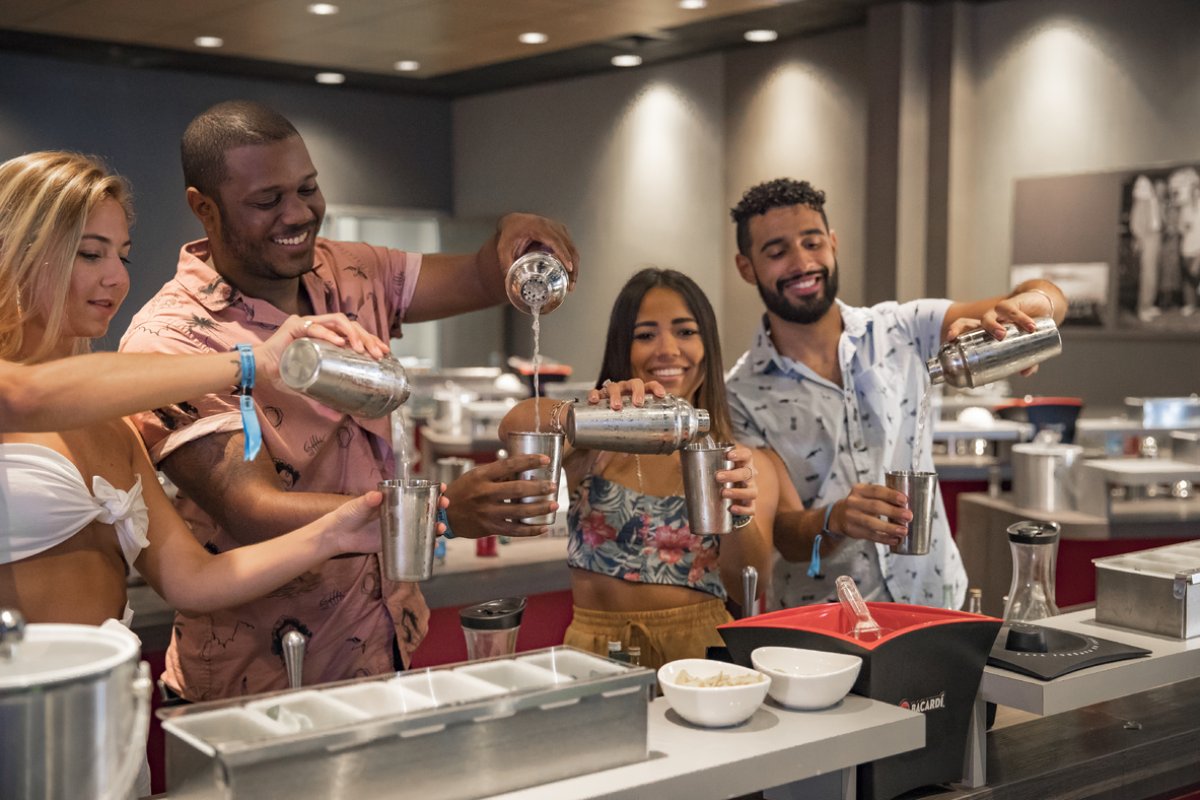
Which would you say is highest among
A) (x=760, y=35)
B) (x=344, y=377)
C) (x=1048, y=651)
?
(x=760, y=35)

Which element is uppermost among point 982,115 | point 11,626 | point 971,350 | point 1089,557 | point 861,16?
point 861,16

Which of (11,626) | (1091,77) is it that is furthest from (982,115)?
(11,626)

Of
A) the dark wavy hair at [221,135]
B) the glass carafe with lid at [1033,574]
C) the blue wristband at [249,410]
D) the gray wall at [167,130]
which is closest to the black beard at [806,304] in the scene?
the glass carafe with lid at [1033,574]

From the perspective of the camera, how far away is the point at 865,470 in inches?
112

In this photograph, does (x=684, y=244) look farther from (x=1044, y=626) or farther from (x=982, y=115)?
(x=1044, y=626)

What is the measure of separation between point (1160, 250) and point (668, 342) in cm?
550

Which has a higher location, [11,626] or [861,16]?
[861,16]

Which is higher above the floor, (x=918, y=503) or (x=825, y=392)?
(x=825, y=392)

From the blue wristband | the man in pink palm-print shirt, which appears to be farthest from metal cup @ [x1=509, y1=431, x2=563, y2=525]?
the blue wristband

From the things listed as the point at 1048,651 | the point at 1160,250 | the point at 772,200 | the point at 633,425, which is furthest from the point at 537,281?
the point at 1160,250

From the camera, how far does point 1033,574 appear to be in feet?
8.06

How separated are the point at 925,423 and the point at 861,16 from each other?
19.0 feet

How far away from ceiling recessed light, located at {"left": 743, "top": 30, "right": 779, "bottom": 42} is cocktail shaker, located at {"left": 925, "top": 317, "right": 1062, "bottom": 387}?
639 centimetres

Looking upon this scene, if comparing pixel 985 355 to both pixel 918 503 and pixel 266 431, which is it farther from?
pixel 266 431
